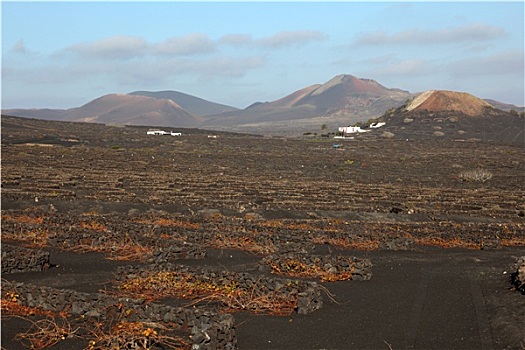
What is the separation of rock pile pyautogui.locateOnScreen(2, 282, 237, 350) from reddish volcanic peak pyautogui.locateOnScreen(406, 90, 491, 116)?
472ft

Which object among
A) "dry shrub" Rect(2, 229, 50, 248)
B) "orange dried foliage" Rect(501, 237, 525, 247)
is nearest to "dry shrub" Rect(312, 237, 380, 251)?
"orange dried foliage" Rect(501, 237, 525, 247)

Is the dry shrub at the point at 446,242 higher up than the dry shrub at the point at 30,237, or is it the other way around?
the dry shrub at the point at 446,242

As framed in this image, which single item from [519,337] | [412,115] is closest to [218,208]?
[519,337]

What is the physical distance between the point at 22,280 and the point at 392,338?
1291 cm

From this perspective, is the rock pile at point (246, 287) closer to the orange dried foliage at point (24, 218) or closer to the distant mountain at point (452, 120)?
the orange dried foliage at point (24, 218)

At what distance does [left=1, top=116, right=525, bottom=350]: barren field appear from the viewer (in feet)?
48.3

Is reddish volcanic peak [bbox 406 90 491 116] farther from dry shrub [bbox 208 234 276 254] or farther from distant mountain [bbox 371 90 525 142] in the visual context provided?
dry shrub [bbox 208 234 276 254]

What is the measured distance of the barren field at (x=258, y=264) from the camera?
1473 centimetres

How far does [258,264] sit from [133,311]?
785 centimetres

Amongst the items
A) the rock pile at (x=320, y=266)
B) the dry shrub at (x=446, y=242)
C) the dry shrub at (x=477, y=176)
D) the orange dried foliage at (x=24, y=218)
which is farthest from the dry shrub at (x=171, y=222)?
the dry shrub at (x=477, y=176)

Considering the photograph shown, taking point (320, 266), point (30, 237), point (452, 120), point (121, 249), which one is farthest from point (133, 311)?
point (452, 120)

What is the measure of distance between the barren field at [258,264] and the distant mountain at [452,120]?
75.9 metres

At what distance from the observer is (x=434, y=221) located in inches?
1353

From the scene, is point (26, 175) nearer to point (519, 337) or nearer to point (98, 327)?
point (98, 327)
